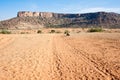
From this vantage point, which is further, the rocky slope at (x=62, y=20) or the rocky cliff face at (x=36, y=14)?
the rocky cliff face at (x=36, y=14)

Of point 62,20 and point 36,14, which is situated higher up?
point 36,14

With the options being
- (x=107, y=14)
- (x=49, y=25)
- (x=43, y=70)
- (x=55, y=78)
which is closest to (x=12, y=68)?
(x=43, y=70)

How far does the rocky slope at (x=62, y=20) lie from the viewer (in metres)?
134

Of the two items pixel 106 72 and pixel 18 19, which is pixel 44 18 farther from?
pixel 106 72

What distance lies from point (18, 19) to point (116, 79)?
5695 inches

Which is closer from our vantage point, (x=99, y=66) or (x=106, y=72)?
(x=106, y=72)

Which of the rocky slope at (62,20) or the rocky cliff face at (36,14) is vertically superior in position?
the rocky cliff face at (36,14)

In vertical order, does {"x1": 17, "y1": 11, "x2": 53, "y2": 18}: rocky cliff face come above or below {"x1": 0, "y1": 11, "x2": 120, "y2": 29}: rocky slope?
above

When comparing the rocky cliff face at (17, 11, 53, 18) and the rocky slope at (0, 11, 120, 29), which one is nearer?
the rocky slope at (0, 11, 120, 29)

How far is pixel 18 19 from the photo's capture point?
496ft

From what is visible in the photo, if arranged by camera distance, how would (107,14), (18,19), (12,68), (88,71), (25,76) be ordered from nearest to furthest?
(25,76), (88,71), (12,68), (107,14), (18,19)

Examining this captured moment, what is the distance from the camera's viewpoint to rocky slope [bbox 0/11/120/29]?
13362cm

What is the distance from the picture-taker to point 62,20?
163750 millimetres

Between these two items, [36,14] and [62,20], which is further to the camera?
[36,14]
